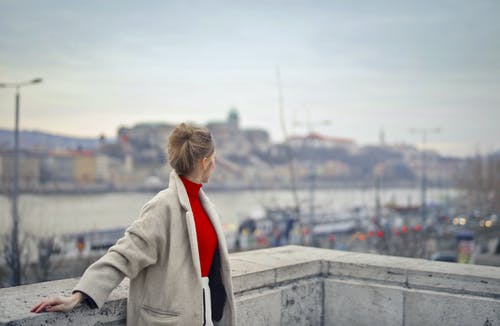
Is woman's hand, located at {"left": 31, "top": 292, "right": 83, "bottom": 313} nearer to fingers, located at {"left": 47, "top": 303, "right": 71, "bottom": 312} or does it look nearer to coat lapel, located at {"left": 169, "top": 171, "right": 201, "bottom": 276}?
fingers, located at {"left": 47, "top": 303, "right": 71, "bottom": 312}

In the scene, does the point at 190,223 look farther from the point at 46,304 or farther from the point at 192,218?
the point at 46,304

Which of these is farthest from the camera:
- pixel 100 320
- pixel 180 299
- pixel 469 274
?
pixel 469 274

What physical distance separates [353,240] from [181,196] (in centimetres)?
3493

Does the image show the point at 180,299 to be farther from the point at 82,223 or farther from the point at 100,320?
the point at 82,223

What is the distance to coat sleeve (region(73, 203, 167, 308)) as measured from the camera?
6.82ft

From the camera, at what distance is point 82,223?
42.1 metres

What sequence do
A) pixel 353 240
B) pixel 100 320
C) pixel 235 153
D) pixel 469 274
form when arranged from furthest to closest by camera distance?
pixel 235 153 < pixel 353 240 < pixel 469 274 < pixel 100 320

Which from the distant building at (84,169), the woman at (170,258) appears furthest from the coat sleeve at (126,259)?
the distant building at (84,169)

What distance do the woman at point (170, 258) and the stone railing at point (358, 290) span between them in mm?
494

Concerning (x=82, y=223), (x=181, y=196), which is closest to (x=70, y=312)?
(x=181, y=196)

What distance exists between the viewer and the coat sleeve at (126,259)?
208 cm

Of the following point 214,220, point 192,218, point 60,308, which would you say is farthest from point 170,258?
point 60,308

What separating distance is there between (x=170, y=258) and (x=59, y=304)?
46cm

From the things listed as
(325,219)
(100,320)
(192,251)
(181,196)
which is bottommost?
(325,219)
